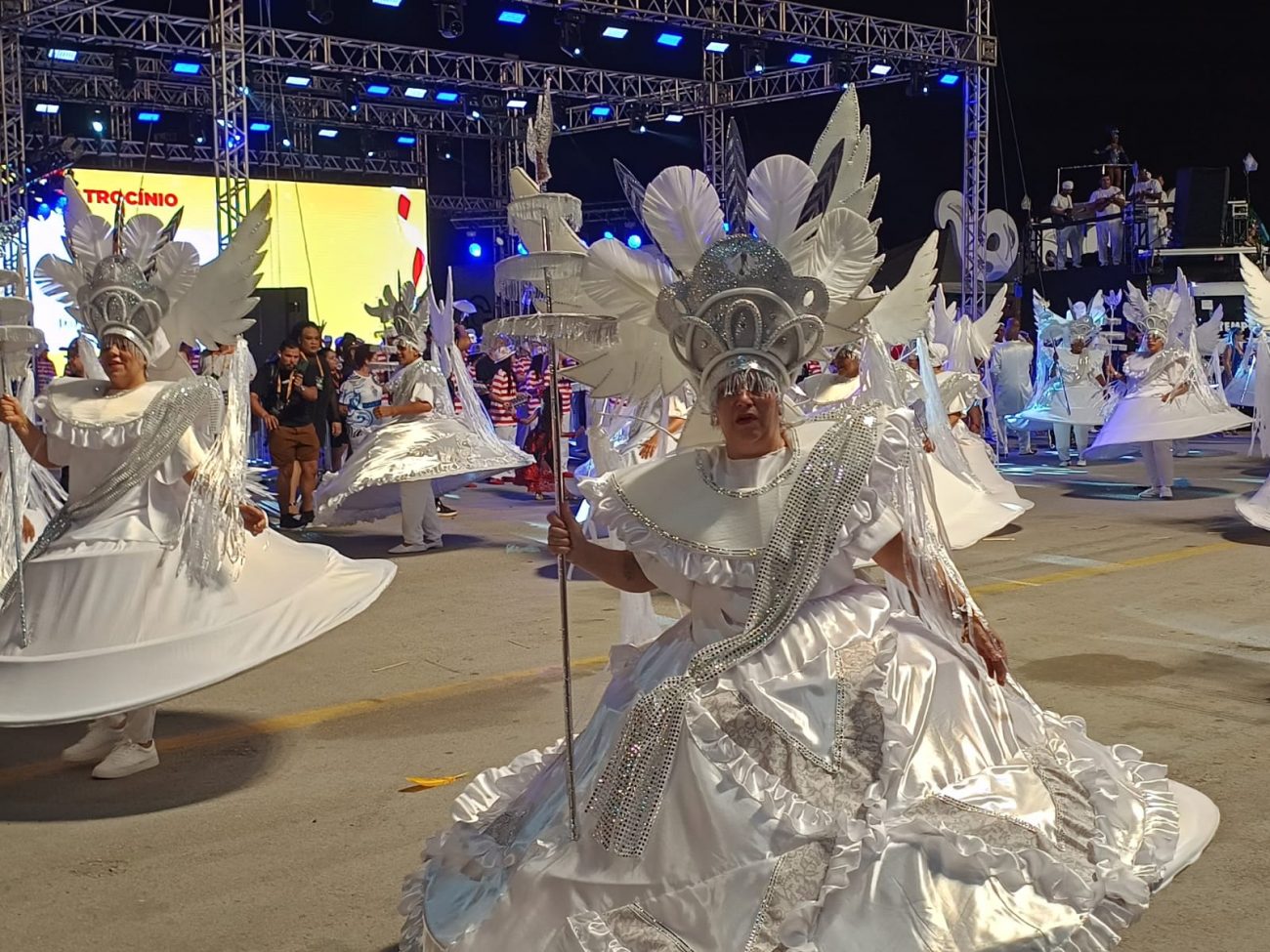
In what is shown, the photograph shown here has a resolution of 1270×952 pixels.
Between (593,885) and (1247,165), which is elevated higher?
(1247,165)

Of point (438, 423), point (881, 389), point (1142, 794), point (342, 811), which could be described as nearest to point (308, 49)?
point (438, 423)

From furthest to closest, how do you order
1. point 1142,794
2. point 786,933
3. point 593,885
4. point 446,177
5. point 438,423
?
point 446,177, point 438,423, point 1142,794, point 593,885, point 786,933

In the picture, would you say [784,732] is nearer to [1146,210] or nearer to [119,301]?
[119,301]

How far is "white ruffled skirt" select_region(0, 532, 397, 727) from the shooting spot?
4672mm

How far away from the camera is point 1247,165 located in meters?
→ 21.2

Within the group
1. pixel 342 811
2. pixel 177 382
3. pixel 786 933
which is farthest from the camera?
pixel 177 382

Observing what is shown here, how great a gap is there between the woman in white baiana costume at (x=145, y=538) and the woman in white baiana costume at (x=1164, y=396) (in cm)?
911

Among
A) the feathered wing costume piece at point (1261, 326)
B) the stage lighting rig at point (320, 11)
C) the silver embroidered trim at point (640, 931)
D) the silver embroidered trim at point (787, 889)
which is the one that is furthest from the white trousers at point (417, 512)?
the silver embroidered trim at point (787, 889)

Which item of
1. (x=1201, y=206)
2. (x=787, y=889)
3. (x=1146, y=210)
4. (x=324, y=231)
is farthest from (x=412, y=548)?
(x=1201, y=206)

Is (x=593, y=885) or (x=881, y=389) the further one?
(x=881, y=389)

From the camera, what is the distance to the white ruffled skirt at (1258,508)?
9.80 metres

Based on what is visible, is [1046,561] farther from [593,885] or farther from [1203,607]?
[593,885]

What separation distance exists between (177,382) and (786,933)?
3487mm

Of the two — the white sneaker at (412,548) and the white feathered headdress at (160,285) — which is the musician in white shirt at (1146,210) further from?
the white feathered headdress at (160,285)
